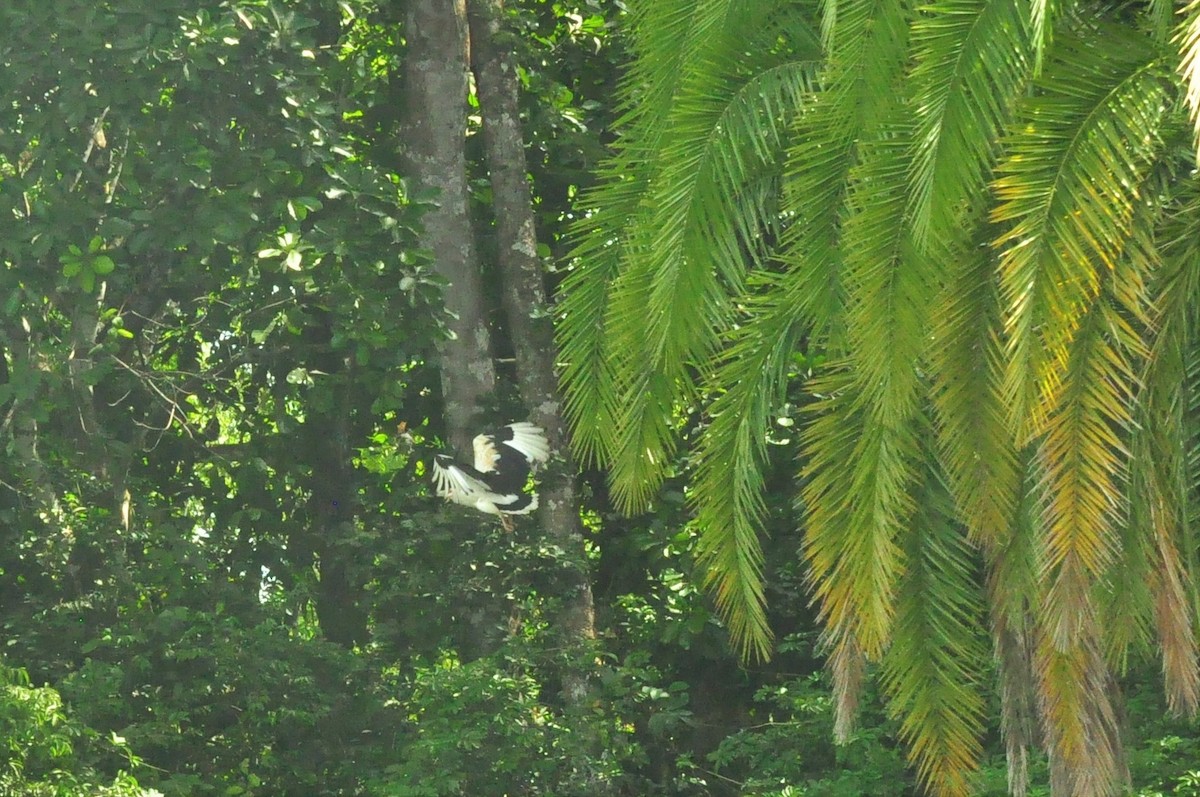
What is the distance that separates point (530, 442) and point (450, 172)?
5.41 ft

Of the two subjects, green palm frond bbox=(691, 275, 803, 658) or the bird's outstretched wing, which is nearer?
green palm frond bbox=(691, 275, 803, 658)

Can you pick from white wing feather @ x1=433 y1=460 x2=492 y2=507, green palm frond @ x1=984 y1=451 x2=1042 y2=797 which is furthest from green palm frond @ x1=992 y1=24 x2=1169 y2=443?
white wing feather @ x1=433 y1=460 x2=492 y2=507

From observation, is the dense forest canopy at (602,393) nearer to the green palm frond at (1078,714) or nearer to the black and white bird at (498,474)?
the green palm frond at (1078,714)

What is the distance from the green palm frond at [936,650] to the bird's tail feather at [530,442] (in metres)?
3.25

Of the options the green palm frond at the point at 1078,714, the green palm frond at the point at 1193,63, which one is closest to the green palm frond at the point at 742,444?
the green palm frond at the point at 1078,714

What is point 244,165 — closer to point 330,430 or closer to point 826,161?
point 330,430

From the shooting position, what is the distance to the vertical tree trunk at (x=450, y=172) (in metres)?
9.18

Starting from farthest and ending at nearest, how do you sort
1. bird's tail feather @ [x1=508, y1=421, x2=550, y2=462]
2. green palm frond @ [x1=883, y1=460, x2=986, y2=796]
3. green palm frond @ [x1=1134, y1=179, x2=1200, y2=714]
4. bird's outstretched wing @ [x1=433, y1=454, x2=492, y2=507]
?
bird's tail feather @ [x1=508, y1=421, x2=550, y2=462] < bird's outstretched wing @ [x1=433, y1=454, x2=492, y2=507] < green palm frond @ [x1=883, y1=460, x2=986, y2=796] < green palm frond @ [x1=1134, y1=179, x2=1200, y2=714]

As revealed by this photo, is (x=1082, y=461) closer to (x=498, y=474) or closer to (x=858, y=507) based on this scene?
(x=858, y=507)

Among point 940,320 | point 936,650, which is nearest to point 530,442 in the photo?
point 936,650

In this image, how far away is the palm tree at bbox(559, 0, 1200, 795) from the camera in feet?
15.6

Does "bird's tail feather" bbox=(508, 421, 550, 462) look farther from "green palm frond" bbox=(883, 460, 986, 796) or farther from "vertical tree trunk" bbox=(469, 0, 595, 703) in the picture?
"green palm frond" bbox=(883, 460, 986, 796)

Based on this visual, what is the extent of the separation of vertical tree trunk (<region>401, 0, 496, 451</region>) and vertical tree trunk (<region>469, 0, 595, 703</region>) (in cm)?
20

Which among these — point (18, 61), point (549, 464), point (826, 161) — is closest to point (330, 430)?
point (549, 464)
